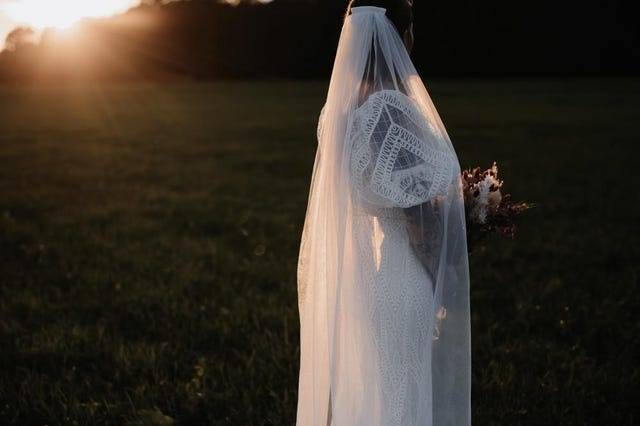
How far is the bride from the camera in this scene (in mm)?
2340

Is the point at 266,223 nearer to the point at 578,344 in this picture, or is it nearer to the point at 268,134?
the point at 578,344

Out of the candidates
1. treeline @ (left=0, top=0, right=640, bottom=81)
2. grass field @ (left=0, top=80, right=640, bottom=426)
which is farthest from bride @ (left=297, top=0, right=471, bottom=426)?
treeline @ (left=0, top=0, right=640, bottom=81)

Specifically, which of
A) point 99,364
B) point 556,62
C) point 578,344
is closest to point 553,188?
point 578,344

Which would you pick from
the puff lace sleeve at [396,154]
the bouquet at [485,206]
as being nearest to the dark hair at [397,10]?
the puff lace sleeve at [396,154]

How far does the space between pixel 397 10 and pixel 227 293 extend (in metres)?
3.70

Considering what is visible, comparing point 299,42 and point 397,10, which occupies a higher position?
point 299,42

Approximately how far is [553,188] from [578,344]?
19.9ft

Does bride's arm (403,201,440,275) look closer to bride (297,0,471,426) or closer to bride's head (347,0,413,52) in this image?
bride (297,0,471,426)

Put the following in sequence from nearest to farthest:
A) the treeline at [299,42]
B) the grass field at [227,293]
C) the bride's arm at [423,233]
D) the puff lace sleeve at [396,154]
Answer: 1. the puff lace sleeve at [396,154]
2. the bride's arm at [423,233]
3. the grass field at [227,293]
4. the treeline at [299,42]

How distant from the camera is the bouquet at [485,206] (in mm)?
2533

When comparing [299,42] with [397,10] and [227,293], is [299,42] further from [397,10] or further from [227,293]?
[397,10]

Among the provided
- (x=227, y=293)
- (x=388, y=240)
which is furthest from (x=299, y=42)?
(x=388, y=240)

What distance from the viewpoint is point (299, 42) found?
207ft

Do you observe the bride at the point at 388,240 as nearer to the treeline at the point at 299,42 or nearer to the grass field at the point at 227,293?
the grass field at the point at 227,293
